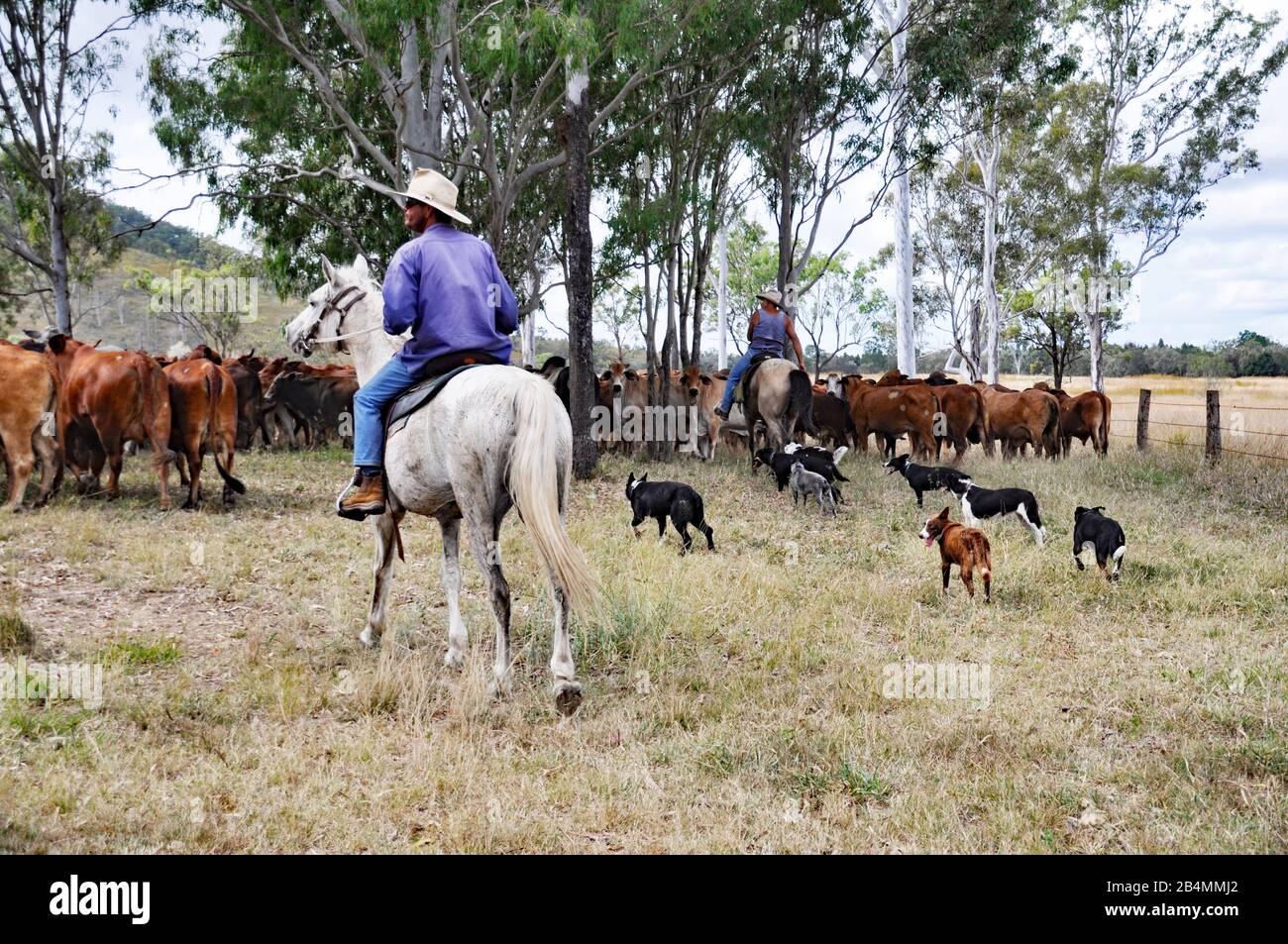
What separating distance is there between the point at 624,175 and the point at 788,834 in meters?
22.1

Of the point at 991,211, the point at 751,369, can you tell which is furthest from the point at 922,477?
the point at 991,211

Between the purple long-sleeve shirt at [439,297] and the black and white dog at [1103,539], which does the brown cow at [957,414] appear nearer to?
the black and white dog at [1103,539]

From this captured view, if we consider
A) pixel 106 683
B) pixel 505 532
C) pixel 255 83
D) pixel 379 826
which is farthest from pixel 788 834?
pixel 255 83

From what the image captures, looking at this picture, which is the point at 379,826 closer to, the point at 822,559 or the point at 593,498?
the point at 822,559

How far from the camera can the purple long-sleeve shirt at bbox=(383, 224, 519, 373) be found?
19.6ft

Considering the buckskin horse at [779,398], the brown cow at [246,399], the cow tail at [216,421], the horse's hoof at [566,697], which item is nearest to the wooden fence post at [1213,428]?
the buckskin horse at [779,398]

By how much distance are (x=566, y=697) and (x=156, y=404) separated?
8225mm

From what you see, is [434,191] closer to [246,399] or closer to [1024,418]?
[246,399]

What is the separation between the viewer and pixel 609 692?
239 inches

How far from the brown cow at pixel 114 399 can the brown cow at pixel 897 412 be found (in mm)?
12417

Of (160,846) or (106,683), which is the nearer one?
(160,846)

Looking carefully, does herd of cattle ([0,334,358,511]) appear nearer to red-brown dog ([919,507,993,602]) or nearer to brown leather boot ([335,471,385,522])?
brown leather boot ([335,471,385,522])

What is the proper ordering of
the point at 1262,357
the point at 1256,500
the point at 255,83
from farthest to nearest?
1. the point at 1262,357
2. the point at 255,83
3. the point at 1256,500

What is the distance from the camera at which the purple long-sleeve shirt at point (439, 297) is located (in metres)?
5.96
